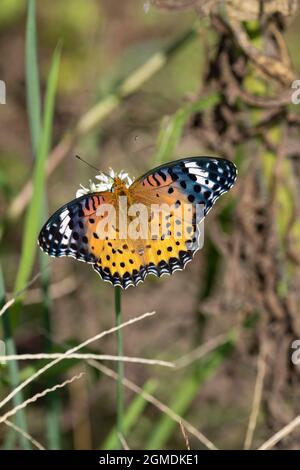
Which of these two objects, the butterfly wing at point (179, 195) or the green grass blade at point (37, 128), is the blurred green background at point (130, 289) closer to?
the green grass blade at point (37, 128)

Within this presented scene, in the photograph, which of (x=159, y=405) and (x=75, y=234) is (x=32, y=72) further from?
(x=159, y=405)

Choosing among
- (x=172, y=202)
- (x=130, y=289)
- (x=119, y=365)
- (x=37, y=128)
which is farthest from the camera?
(x=130, y=289)

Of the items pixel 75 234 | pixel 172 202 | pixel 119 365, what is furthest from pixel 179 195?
pixel 119 365

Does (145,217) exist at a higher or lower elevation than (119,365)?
higher

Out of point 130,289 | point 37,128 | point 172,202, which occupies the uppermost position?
point 37,128

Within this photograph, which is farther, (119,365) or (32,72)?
(32,72)

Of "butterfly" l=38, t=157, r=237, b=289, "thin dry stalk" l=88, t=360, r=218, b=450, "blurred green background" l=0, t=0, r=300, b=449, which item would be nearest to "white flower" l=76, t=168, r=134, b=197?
"butterfly" l=38, t=157, r=237, b=289

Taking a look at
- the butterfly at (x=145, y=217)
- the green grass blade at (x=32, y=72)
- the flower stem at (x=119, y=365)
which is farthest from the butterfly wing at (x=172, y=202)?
the green grass blade at (x=32, y=72)
